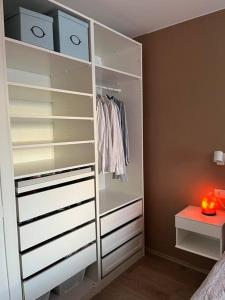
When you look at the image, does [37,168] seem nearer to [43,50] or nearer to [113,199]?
[43,50]

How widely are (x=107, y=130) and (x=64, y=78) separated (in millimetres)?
605

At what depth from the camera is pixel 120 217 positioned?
2.32 m

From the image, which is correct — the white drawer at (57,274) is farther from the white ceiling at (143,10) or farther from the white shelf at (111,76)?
the white ceiling at (143,10)

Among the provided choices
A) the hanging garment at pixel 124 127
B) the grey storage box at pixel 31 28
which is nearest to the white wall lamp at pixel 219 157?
the hanging garment at pixel 124 127

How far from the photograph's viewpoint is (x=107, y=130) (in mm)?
2270

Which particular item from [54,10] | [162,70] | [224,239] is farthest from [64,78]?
[224,239]

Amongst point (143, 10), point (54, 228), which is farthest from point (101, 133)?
point (143, 10)

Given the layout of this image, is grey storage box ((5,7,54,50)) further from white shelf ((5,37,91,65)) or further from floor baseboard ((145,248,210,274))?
floor baseboard ((145,248,210,274))

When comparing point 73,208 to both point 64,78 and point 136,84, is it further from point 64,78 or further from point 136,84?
point 136,84

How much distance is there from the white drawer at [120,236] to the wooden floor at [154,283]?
0.32 metres

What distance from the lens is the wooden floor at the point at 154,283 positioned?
2064 millimetres

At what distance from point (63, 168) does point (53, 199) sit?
24 cm

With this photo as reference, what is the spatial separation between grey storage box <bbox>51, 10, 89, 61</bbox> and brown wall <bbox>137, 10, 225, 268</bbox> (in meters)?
0.92

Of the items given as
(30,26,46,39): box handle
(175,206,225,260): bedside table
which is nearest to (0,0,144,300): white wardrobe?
(30,26,46,39): box handle
